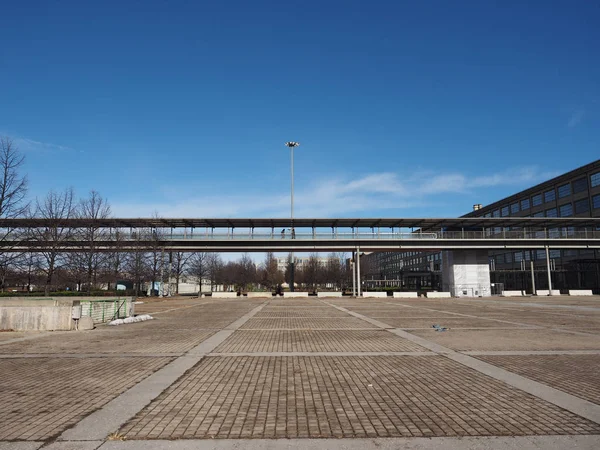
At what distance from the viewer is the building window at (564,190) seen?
68.8m

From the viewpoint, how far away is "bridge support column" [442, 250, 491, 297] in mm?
51844

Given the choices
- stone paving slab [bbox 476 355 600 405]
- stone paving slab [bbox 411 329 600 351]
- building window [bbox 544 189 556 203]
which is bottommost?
stone paving slab [bbox 411 329 600 351]

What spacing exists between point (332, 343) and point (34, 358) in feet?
25.7

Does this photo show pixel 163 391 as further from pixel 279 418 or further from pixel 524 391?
pixel 524 391

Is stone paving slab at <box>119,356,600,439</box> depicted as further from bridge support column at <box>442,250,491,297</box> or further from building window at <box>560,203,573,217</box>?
building window at <box>560,203,573,217</box>

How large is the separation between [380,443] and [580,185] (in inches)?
2965

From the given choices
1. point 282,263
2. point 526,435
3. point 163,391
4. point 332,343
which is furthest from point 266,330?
point 282,263

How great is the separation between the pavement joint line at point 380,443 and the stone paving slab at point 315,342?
6.45 metres

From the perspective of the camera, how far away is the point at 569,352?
10.9 meters

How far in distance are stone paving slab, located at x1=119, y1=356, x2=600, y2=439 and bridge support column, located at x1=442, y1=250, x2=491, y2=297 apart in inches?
1813

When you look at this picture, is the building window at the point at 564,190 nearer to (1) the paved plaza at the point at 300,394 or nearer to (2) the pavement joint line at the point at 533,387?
(1) the paved plaza at the point at 300,394

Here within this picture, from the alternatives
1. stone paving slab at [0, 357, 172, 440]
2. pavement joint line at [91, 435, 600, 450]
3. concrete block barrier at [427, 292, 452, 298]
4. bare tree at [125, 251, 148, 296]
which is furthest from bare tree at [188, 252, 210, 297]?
pavement joint line at [91, 435, 600, 450]

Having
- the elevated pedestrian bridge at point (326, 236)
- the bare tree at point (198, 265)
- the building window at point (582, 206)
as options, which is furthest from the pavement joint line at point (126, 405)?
the building window at point (582, 206)

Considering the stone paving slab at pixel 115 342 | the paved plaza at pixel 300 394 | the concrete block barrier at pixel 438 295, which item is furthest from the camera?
the concrete block barrier at pixel 438 295
